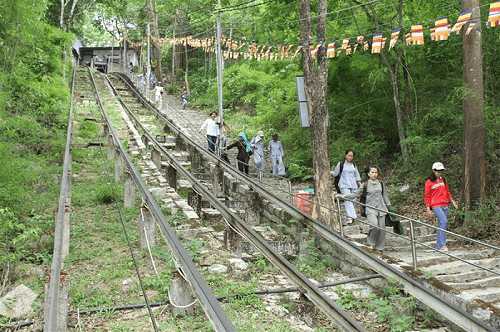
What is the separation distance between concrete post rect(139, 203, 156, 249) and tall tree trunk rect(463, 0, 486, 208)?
261 inches

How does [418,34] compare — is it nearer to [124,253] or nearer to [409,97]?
[409,97]

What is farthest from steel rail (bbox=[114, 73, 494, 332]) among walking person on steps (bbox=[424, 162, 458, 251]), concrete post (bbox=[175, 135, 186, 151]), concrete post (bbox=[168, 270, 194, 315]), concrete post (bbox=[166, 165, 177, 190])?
concrete post (bbox=[175, 135, 186, 151])

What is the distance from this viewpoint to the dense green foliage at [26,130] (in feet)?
29.9

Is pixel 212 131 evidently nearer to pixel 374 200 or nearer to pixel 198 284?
pixel 374 200

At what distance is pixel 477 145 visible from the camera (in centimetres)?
1079

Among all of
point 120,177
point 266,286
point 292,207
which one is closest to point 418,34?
point 292,207

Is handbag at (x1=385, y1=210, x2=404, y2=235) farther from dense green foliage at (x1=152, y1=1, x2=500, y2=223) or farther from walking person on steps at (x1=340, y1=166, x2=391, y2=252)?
dense green foliage at (x1=152, y1=1, x2=500, y2=223)

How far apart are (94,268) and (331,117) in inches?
437

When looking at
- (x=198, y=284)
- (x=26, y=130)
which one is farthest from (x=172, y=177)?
(x=198, y=284)

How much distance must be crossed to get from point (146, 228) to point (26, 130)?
9.02 meters

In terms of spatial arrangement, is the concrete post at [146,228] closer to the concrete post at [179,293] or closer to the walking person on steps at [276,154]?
the concrete post at [179,293]

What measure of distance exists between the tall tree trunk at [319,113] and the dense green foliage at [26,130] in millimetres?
5094

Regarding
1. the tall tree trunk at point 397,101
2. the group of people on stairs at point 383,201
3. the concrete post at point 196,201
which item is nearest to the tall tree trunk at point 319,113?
the group of people on stairs at point 383,201

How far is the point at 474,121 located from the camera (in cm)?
1079
